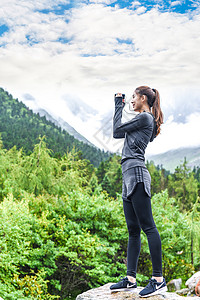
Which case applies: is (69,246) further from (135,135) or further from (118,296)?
(135,135)

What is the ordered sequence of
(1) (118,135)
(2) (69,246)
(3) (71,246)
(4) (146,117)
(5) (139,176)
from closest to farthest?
(5) (139,176) → (4) (146,117) → (1) (118,135) → (2) (69,246) → (3) (71,246)

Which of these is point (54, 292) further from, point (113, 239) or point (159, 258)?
point (159, 258)

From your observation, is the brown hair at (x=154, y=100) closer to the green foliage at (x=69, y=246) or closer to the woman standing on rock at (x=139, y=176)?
the woman standing on rock at (x=139, y=176)

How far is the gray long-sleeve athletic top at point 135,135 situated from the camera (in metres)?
2.88

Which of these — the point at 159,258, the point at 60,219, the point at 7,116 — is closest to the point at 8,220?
the point at 60,219

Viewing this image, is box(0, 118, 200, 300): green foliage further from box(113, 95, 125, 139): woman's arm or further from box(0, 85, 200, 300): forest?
box(113, 95, 125, 139): woman's arm

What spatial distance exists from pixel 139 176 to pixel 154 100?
2.56ft

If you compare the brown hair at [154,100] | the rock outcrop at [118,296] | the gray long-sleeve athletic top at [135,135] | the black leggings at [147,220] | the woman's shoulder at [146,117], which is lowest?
the rock outcrop at [118,296]

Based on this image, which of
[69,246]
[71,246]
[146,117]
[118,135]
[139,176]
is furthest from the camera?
[71,246]

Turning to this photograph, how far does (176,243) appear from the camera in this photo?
376 inches

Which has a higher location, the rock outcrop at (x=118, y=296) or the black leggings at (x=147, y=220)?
the black leggings at (x=147, y=220)

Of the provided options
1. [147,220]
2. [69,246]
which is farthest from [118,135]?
[69,246]

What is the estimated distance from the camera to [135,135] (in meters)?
2.91

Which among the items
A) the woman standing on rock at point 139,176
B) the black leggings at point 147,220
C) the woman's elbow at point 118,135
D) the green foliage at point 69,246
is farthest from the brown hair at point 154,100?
the green foliage at point 69,246
